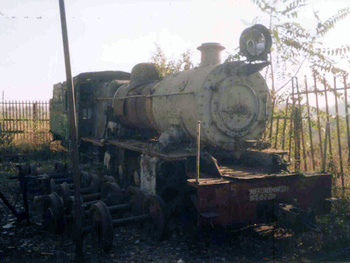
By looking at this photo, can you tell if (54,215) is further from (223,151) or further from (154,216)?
(223,151)

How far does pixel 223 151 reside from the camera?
527 centimetres

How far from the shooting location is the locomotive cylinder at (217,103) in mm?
4898

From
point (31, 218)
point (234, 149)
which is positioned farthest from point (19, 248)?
point (234, 149)

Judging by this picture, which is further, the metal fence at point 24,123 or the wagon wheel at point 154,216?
the metal fence at point 24,123

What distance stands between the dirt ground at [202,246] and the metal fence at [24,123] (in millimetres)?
9317

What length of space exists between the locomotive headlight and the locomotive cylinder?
18 centimetres

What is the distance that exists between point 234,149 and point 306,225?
59.9 inches

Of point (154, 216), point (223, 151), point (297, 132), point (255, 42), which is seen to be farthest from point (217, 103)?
point (297, 132)

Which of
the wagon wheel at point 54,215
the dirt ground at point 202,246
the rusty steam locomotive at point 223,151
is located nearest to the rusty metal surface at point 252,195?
the rusty steam locomotive at point 223,151

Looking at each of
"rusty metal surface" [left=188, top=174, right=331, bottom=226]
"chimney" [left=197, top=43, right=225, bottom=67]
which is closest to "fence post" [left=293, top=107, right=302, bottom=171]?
"rusty metal surface" [left=188, top=174, right=331, bottom=226]

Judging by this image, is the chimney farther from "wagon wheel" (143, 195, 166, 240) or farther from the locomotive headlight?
"wagon wheel" (143, 195, 166, 240)

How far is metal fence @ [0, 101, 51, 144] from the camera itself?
1389 cm

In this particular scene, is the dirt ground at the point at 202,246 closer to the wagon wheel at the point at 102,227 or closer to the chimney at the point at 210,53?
the wagon wheel at the point at 102,227

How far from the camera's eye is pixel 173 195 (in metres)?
5.42
